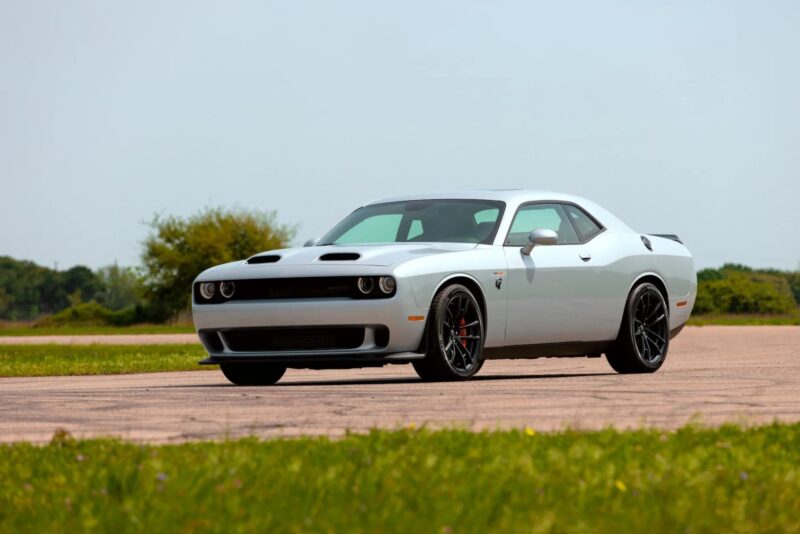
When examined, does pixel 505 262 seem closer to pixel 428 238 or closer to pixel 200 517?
pixel 428 238

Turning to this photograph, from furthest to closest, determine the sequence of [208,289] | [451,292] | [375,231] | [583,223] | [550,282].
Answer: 1. [583,223]
2. [375,231]
3. [550,282]
4. [208,289]
5. [451,292]

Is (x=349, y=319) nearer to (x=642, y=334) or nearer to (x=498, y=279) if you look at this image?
(x=498, y=279)

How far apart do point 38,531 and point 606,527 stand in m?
1.79

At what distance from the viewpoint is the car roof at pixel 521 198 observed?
12.7m

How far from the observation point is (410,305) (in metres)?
11.1

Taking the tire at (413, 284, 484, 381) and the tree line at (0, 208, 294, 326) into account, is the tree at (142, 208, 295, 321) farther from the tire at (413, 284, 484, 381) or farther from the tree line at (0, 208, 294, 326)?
the tire at (413, 284, 484, 381)

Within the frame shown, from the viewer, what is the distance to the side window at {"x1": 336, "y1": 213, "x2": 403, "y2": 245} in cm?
1270

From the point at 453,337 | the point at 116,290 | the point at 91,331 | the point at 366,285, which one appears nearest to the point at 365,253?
the point at 366,285

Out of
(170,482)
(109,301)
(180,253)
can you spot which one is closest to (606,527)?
(170,482)

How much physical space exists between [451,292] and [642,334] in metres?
2.77

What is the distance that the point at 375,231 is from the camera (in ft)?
42.1

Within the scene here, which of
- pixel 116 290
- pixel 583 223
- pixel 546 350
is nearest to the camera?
pixel 546 350

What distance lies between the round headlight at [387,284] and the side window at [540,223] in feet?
5.39

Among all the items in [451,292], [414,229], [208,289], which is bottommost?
[451,292]
